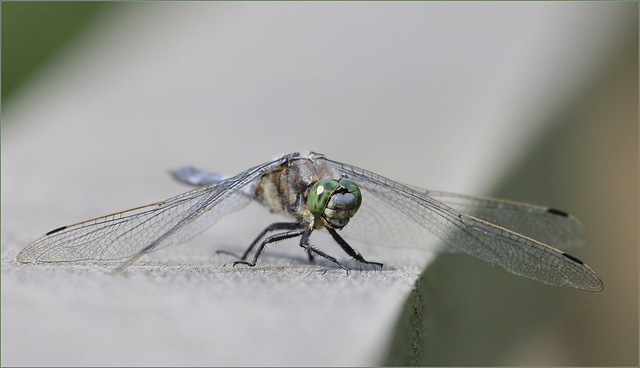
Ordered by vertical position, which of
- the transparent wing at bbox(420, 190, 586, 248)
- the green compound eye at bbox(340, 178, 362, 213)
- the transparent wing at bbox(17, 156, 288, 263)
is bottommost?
the transparent wing at bbox(17, 156, 288, 263)

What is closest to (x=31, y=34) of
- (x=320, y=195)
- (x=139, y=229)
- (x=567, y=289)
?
(x=139, y=229)

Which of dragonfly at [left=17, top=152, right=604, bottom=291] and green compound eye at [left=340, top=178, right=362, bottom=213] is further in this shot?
green compound eye at [left=340, top=178, right=362, bottom=213]

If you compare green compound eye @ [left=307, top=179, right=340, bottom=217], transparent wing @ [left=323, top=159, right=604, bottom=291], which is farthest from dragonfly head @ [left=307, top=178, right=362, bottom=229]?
transparent wing @ [left=323, top=159, right=604, bottom=291]

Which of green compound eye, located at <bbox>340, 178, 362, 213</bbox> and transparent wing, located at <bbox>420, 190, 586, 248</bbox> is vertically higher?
transparent wing, located at <bbox>420, 190, 586, 248</bbox>

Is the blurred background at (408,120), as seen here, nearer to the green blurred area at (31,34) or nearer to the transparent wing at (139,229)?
the transparent wing at (139,229)

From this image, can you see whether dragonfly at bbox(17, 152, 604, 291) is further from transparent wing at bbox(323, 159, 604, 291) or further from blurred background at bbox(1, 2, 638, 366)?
blurred background at bbox(1, 2, 638, 366)

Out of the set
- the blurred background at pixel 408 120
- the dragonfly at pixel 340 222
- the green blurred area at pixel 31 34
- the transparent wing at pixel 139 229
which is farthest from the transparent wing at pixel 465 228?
the green blurred area at pixel 31 34

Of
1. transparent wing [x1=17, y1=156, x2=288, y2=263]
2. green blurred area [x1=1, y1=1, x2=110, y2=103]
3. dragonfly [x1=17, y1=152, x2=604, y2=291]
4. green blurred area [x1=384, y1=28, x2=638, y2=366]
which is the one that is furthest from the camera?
green blurred area [x1=1, y1=1, x2=110, y2=103]
